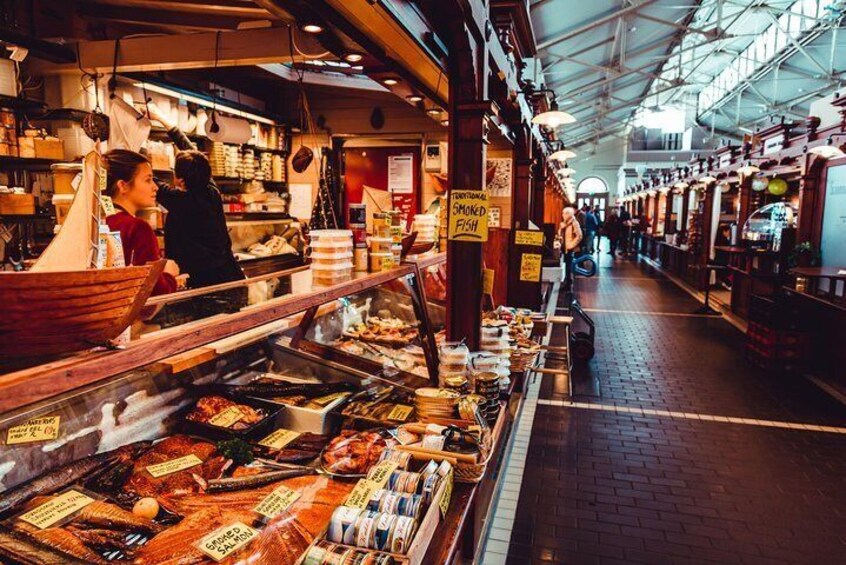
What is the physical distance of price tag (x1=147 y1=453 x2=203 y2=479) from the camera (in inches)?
87.7

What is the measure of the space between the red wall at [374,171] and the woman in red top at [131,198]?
20.0ft

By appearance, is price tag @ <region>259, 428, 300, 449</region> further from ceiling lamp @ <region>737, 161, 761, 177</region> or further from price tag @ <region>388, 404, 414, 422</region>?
ceiling lamp @ <region>737, 161, 761, 177</region>

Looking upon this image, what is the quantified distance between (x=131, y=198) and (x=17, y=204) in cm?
225

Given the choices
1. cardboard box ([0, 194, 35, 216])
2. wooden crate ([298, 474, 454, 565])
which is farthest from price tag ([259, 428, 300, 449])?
cardboard box ([0, 194, 35, 216])

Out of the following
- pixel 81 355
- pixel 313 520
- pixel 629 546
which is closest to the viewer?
pixel 81 355

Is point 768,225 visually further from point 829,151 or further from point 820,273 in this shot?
point 820,273

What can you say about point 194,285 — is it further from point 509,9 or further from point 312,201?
point 312,201

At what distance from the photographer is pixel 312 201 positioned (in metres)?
8.77

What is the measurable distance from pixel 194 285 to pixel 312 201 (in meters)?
4.90

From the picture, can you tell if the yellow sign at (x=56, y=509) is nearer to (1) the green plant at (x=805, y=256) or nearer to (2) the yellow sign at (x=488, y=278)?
(2) the yellow sign at (x=488, y=278)

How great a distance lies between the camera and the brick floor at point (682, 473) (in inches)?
147

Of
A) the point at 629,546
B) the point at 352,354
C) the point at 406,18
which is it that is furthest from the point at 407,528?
the point at 629,546

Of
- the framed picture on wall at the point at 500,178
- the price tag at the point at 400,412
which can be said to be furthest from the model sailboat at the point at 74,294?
the framed picture on wall at the point at 500,178

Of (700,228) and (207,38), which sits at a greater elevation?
(207,38)
